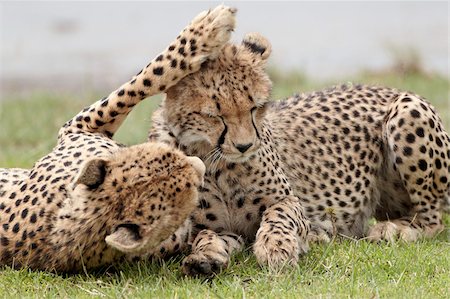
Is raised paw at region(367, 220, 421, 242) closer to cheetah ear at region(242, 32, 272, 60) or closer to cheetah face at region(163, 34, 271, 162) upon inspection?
cheetah face at region(163, 34, 271, 162)

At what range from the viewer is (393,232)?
18.0 feet

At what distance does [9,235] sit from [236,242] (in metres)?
1.05

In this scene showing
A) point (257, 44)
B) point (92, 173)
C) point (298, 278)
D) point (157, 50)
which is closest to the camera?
point (92, 173)

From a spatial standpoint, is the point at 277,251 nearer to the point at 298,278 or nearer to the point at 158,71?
the point at 298,278

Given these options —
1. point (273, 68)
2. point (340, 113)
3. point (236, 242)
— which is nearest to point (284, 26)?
point (273, 68)

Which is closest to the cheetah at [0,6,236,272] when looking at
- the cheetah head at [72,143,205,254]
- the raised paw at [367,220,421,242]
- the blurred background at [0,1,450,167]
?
the cheetah head at [72,143,205,254]

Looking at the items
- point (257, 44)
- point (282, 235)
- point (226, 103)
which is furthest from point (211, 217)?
point (257, 44)

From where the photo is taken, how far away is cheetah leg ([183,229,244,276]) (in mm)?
4656

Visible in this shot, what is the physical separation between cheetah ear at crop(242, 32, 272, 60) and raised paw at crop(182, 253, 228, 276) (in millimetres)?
991

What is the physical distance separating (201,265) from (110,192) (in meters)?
0.52

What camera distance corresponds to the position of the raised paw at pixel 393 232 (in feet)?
17.8

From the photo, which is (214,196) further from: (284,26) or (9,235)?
(284,26)

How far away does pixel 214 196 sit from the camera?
518 centimetres

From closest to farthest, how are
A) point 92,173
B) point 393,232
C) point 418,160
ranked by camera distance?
point 92,173, point 393,232, point 418,160
